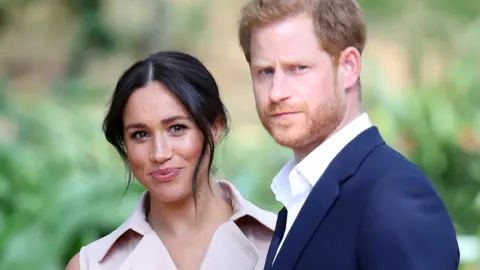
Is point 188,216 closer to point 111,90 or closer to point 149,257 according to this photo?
point 149,257

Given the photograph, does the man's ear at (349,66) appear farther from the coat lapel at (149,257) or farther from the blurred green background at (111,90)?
the blurred green background at (111,90)

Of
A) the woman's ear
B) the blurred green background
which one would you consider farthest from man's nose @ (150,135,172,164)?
the blurred green background

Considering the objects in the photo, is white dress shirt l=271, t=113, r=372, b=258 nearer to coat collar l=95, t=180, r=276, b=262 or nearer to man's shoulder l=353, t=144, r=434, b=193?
man's shoulder l=353, t=144, r=434, b=193

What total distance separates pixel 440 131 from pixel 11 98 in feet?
7.42

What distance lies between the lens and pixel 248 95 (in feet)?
15.6

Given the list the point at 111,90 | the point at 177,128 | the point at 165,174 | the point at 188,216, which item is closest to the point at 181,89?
the point at 177,128

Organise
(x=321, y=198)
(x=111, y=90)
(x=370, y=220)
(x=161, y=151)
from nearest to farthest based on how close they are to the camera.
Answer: (x=370, y=220) → (x=321, y=198) → (x=161, y=151) → (x=111, y=90)

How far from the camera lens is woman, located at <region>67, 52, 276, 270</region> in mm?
1937

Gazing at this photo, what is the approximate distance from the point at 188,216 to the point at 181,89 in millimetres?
292

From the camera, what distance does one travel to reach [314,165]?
1427mm

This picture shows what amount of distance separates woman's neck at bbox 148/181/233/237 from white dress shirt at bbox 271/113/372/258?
1.94ft

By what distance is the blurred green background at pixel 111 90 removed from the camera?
3617 mm

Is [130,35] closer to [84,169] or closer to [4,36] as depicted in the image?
[4,36]

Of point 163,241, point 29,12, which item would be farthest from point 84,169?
point 163,241
